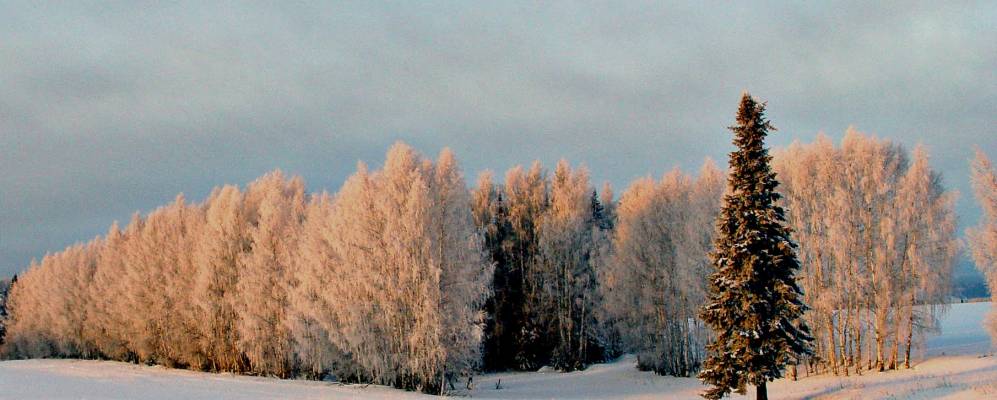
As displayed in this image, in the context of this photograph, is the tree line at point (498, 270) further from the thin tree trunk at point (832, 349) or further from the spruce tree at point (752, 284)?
the spruce tree at point (752, 284)

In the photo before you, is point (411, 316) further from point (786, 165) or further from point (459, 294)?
point (786, 165)

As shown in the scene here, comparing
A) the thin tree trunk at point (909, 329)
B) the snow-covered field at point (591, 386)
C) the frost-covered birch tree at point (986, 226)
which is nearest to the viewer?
the snow-covered field at point (591, 386)

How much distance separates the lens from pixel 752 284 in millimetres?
21859

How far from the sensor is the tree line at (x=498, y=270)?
3123cm

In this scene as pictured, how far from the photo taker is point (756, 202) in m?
22.0

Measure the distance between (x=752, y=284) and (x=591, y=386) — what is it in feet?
54.0

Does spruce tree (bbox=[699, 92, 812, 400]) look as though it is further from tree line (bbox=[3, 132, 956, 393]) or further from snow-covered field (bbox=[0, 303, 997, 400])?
snow-covered field (bbox=[0, 303, 997, 400])

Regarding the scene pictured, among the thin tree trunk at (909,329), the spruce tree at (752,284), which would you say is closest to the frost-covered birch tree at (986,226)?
the thin tree trunk at (909,329)

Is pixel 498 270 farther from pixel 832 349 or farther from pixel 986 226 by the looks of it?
pixel 986 226

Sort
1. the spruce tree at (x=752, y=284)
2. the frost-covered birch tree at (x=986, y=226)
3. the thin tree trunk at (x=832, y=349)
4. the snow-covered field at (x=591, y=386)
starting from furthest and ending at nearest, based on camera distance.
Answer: the thin tree trunk at (x=832, y=349) → the frost-covered birch tree at (x=986, y=226) → the snow-covered field at (x=591, y=386) → the spruce tree at (x=752, y=284)

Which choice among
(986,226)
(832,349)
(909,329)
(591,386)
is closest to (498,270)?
(591,386)

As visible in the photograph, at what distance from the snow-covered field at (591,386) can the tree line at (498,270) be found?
81.5 inches

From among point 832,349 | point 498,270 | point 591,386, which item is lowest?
point 591,386

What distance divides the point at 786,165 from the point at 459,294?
18522 mm
